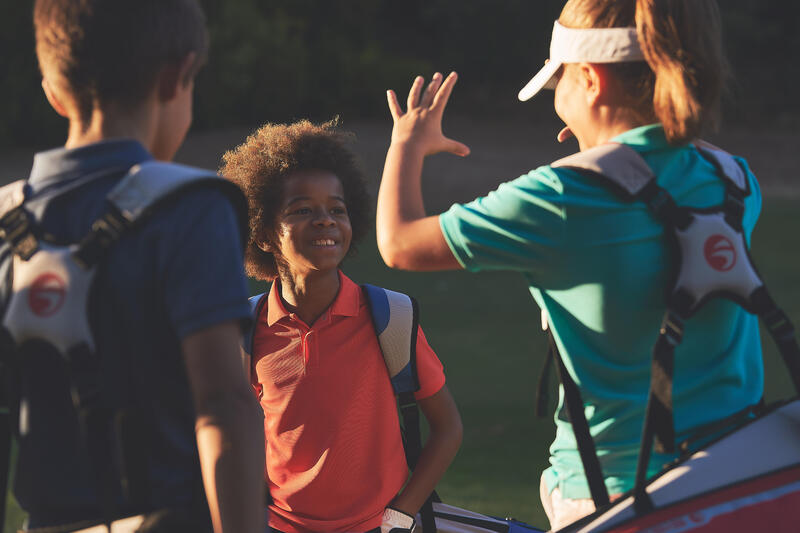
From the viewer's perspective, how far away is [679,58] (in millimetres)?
1930

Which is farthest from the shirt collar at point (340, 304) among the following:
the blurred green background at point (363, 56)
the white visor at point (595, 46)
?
the blurred green background at point (363, 56)

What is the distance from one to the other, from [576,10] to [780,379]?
6361 millimetres

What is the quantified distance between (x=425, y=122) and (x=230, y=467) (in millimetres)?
855

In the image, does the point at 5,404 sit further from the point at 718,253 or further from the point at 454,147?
the point at 718,253

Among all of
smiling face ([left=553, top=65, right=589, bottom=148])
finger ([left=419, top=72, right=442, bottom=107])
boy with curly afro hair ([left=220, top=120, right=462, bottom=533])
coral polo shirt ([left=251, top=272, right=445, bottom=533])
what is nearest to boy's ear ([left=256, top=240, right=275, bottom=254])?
boy with curly afro hair ([left=220, top=120, right=462, bottom=533])

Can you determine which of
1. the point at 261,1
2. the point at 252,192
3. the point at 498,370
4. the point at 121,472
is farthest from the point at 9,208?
the point at 261,1

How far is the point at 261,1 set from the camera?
28406mm

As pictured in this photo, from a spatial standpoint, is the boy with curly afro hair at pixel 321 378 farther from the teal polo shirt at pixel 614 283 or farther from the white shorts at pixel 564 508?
the teal polo shirt at pixel 614 283

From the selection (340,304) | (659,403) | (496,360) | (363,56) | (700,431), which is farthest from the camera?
(363,56)

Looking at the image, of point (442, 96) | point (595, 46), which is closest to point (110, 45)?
point (442, 96)

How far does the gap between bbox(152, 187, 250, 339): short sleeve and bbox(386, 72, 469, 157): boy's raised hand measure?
0.58 m

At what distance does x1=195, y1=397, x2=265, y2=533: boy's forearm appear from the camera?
1.61 m

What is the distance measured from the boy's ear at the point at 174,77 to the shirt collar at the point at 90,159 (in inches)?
3.9

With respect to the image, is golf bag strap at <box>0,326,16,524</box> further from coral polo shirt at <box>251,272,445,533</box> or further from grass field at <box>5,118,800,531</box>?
grass field at <box>5,118,800,531</box>
